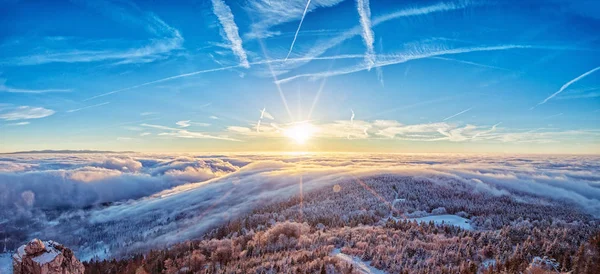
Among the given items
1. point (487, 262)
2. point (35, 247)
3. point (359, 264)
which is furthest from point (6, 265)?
point (487, 262)

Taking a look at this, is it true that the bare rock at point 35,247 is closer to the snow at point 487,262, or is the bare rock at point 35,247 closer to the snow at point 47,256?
the snow at point 47,256

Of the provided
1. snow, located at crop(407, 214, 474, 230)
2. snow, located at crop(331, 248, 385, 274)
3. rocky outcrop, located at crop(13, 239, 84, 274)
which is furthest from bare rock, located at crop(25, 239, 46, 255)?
snow, located at crop(407, 214, 474, 230)

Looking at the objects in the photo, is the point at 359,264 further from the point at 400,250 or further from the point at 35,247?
the point at 35,247

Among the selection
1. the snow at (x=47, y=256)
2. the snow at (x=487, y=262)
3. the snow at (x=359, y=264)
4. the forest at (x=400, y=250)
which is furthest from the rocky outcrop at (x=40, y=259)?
the snow at (x=487, y=262)

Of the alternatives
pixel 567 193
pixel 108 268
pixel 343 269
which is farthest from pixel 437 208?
pixel 567 193

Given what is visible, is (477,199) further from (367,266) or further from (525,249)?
(367,266)

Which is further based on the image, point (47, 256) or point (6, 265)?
point (6, 265)

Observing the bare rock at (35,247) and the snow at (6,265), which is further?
the snow at (6,265)

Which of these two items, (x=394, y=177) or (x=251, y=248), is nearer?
(x=251, y=248)
